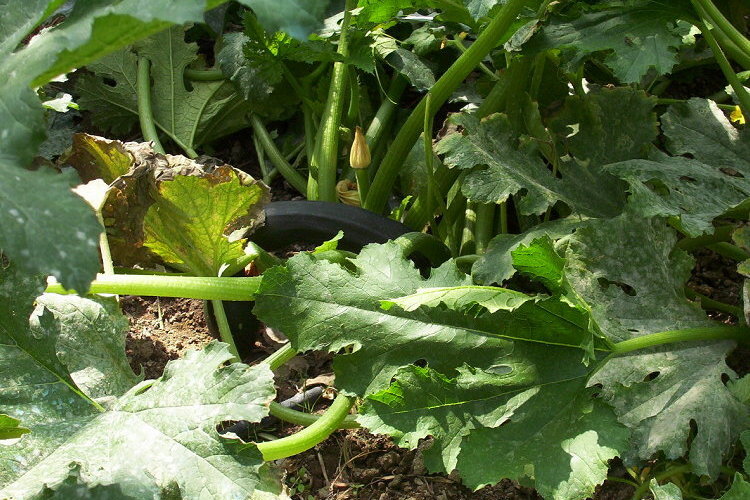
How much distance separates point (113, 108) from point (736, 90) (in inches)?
65.3

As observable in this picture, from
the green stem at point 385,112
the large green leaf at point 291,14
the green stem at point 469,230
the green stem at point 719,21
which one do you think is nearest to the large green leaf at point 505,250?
the green stem at point 469,230

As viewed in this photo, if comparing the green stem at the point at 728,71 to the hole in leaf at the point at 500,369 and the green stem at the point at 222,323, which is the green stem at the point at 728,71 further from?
the green stem at the point at 222,323

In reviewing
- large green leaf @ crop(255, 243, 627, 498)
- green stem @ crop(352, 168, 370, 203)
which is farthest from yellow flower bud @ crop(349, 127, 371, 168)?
large green leaf @ crop(255, 243, 627, 498)

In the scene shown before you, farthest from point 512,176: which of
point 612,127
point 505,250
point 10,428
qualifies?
point 10,428

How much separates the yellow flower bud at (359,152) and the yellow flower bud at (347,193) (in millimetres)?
157

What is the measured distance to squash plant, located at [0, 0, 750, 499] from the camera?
1.40 m

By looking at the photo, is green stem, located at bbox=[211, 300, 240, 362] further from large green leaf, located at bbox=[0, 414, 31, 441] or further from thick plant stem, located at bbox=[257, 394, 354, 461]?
large green leaf, located at bbox=[0, 414, 31, 441]

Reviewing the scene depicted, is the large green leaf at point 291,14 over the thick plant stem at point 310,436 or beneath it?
over

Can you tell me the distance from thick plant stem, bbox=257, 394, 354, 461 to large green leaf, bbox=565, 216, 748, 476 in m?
0.48

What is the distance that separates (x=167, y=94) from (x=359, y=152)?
0.76m

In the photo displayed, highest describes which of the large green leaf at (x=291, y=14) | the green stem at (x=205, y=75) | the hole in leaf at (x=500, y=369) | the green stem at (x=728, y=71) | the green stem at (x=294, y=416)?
the large green leaf at (x=291, y=14)

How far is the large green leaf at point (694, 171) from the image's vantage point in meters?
1.67

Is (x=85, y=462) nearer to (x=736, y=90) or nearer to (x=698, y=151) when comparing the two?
(x=698, y=151)

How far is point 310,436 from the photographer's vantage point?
1.67m
